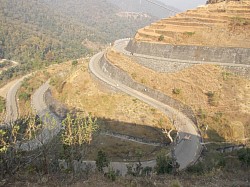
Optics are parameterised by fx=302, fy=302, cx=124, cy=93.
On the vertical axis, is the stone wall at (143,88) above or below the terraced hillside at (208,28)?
below

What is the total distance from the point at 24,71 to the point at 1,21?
9092 cm

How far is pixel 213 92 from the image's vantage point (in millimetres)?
39219

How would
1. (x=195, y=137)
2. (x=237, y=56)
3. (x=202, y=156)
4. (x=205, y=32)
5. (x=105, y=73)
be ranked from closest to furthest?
1. (x=202, y=156)
2. (x=195, y=137)
3. (x=237, y=56)
4. (x=205, y=32)
5. (x=105, y=73)

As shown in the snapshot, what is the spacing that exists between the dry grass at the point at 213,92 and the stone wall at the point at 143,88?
0.75m

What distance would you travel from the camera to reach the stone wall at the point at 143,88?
128ft

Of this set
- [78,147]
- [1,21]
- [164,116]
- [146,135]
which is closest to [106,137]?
[146,135]

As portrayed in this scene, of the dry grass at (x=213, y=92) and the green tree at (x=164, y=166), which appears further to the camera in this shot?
the dry grass at (x=213, y=92)

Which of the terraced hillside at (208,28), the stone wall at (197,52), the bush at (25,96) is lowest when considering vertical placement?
the bush at (25,96)

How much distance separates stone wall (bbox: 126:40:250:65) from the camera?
4218 centimetres

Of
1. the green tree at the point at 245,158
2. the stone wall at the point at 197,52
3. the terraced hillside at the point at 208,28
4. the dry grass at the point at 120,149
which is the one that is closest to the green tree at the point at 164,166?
the green tree at the point at 245,158

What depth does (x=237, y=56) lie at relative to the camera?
42219 millimetres

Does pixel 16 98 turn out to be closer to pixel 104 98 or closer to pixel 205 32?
pixel 104 98

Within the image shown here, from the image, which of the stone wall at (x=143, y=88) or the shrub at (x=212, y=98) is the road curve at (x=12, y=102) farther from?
the shrub at (x=212, y=98)

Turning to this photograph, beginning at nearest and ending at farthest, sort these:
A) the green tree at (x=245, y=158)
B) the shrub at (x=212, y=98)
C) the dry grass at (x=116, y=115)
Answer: the green tree at (x=245, y=158), the dry grass at (x=116, y=115), the shrub at (x=212, y=98)
